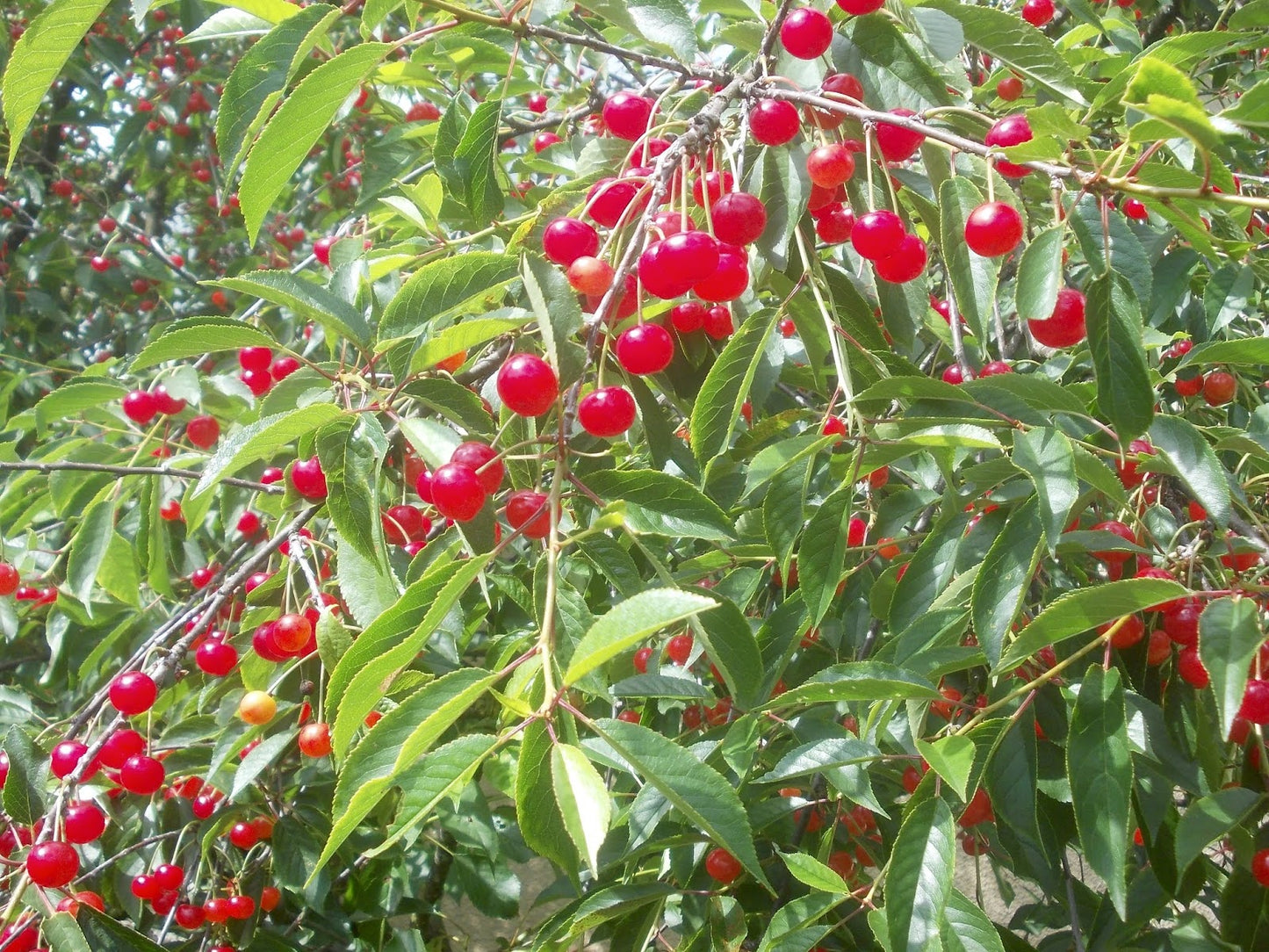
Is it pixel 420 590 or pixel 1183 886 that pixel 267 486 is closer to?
pixel 420 590

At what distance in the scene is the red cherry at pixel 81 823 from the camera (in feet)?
4.71

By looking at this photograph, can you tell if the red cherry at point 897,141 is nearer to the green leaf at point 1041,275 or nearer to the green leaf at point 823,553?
the green leaf at point 1041,275

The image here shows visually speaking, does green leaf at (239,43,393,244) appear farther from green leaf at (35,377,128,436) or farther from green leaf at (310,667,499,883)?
green leaf at (35,377,128,436)

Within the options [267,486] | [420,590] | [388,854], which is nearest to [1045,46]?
[420,590]

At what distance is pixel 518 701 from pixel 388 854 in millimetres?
1574

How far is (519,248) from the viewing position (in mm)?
923

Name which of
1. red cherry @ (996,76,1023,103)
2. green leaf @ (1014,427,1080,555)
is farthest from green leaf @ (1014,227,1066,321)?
red cherry @ (996,76,1023,103)

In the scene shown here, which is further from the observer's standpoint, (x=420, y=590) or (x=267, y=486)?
(x=267, y=486)

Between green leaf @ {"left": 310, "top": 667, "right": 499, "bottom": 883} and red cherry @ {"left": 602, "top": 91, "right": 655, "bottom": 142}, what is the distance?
71 cm

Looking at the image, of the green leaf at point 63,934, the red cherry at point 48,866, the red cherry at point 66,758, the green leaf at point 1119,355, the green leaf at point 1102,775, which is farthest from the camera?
the red cherry at point 66,758

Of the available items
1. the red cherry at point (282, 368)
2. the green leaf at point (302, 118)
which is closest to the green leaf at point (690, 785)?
the green leaf at point (302, 118)

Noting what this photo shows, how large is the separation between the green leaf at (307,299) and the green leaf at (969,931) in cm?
79

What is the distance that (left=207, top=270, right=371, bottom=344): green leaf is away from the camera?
2.99 feet

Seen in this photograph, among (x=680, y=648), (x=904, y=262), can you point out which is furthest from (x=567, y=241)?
(x=680, y=648)
